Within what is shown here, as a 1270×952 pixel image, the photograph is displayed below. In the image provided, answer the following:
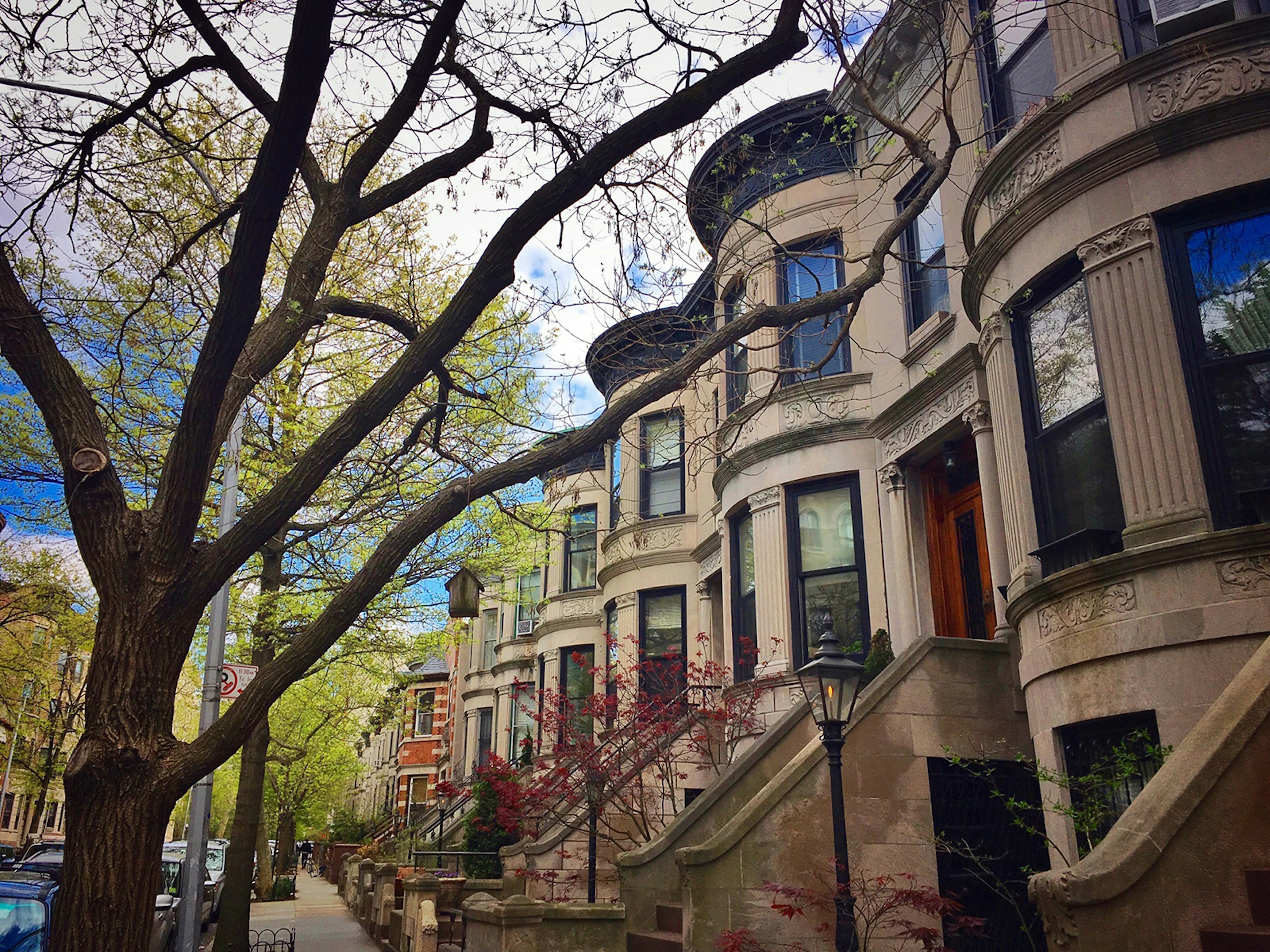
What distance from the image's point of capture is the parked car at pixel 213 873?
2264cm

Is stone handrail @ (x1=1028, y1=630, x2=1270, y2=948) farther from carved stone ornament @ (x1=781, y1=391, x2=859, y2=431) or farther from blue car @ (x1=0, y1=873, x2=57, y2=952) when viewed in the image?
carved stone ornament @ (x1=781, y1=391, x2=859, y2=431)

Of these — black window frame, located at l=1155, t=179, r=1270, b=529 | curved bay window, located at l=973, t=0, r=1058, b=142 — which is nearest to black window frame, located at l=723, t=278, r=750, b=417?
curved bay window, located at l=973, t=0, r=1058, b=142

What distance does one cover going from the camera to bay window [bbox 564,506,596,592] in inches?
1032

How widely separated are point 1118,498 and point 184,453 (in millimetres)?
6825

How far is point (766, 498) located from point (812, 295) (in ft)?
9.93

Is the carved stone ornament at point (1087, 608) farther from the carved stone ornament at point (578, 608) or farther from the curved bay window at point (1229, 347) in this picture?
the carved stone ornament at point (578, 608)

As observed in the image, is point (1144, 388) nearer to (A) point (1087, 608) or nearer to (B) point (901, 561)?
(A) point (1087, 608)

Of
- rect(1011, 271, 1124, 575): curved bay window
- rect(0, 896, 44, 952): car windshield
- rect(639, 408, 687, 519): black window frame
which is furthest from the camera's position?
rect(639, 408, 687, 519): black window frame

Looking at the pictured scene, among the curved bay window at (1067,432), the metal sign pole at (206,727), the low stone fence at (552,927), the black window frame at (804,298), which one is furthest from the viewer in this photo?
the black window frame at (804,298)

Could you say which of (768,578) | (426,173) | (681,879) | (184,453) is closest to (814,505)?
(768,578)

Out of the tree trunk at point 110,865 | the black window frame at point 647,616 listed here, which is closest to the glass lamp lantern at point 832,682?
the tree trunk at point 110,865

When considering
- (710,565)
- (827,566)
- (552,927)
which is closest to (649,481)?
(710,565)

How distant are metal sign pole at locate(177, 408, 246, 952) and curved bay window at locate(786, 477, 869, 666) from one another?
24.6ft

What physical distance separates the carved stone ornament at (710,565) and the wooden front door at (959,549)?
5202 mm
